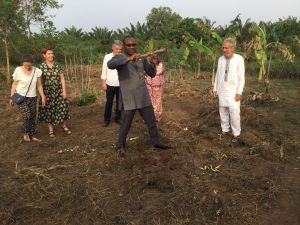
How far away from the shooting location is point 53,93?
6.20 m

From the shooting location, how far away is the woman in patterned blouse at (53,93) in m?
6.05

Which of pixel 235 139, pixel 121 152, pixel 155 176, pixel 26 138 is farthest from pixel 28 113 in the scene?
pixel 235 139

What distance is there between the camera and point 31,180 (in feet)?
15.4

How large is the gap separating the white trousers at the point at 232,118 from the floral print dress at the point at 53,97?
8.37ft

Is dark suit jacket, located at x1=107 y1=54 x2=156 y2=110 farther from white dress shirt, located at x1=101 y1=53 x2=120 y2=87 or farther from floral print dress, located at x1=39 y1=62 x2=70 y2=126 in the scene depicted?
floral print dress, located at x1=39 y1=62 x2=70 y2=126

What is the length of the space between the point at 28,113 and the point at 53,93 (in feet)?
1.62

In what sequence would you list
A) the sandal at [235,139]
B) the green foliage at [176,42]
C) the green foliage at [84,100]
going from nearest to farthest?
the sandal at [235,139] → the green foliage at [84,100] → the green foliage at [176,42]

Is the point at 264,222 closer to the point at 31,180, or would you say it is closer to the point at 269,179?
the point at 269,179

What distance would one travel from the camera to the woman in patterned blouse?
19.8ft

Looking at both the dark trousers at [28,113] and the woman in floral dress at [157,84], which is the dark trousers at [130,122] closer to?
the woman in floral dress at [157,84]

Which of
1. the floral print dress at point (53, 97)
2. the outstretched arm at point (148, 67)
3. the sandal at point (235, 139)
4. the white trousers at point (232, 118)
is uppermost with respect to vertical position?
the outstretched arm at point (148, 67)

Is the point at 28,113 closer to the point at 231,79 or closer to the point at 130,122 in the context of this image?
the point at 130,122

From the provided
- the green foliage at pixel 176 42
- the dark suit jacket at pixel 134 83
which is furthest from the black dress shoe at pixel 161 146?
the green foliage at pixel 176 42

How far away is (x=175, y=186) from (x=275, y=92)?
7.08m
